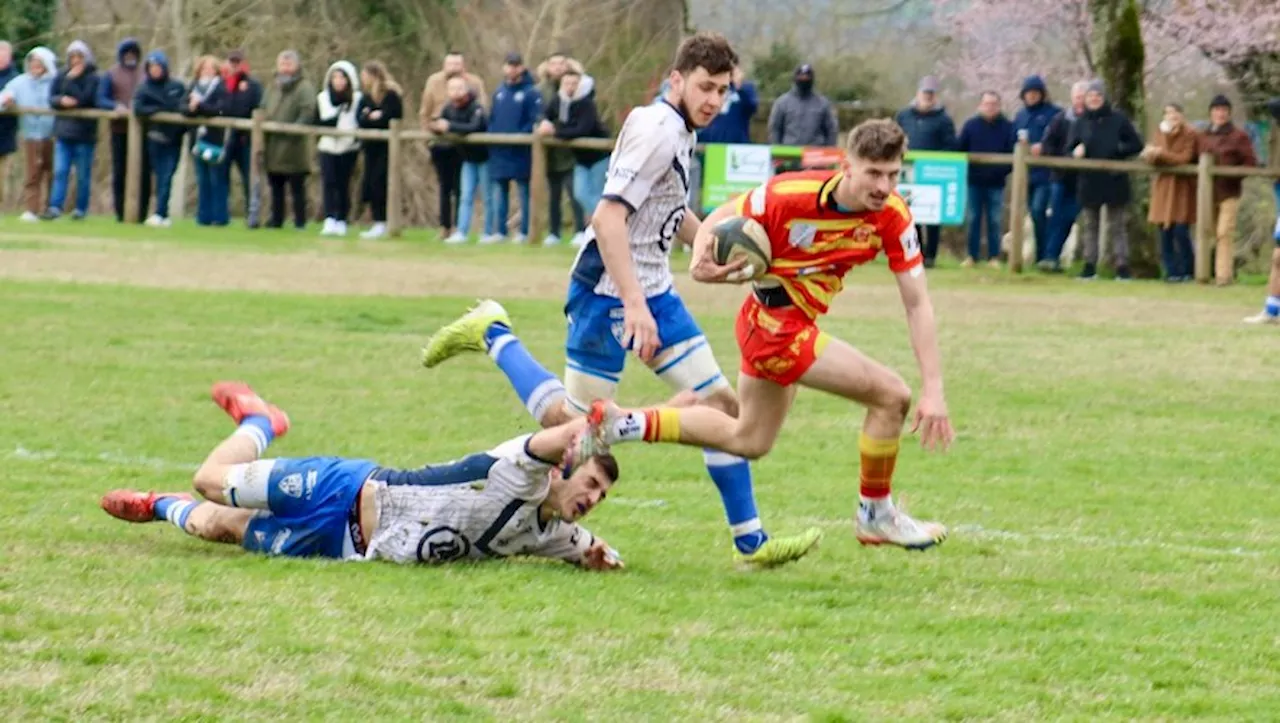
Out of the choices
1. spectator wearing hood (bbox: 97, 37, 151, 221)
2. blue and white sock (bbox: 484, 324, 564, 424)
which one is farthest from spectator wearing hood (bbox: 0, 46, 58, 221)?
blue and white sock (bbox: 484, 324, 564, 424)

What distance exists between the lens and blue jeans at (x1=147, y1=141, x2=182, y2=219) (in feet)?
86.5

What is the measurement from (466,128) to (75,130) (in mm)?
5150

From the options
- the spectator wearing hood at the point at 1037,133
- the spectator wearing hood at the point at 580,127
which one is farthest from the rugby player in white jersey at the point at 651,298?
the spectator wearing hood at the point at 580,127

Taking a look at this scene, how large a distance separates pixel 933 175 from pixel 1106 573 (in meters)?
15.3

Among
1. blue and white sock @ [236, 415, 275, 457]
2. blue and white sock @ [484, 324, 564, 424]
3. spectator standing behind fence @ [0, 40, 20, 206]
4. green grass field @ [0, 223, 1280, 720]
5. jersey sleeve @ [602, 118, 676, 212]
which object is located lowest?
green grass field @ [0, 223, 1280, 720]

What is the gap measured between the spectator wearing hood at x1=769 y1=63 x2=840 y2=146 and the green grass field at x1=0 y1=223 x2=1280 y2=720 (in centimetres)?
755

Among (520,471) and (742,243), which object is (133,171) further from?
(742,243)

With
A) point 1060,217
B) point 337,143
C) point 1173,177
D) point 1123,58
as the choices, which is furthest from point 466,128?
point 1173,177

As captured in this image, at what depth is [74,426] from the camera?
10703 mm

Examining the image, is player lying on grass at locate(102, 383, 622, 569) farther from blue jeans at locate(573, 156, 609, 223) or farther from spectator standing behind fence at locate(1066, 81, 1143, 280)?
blue jeans at locate(573, 156, 609, 223)

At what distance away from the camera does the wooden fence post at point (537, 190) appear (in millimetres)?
24141

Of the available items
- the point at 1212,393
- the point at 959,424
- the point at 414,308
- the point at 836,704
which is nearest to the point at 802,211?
the point at 836,704

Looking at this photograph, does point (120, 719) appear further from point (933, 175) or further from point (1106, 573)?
point (933, 175)

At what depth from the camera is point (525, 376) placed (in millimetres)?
7891
